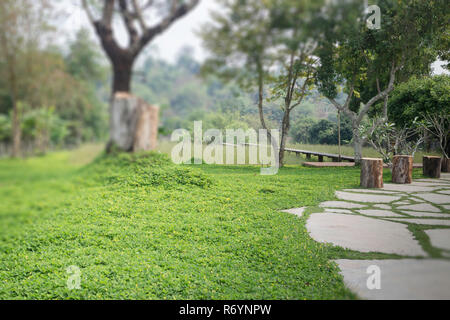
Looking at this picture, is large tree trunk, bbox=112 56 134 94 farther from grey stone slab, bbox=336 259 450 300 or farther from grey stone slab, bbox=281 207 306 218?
grey stone slab, bbox=336 259 450 300

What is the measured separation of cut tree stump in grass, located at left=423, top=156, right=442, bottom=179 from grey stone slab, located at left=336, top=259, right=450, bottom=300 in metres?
0.55

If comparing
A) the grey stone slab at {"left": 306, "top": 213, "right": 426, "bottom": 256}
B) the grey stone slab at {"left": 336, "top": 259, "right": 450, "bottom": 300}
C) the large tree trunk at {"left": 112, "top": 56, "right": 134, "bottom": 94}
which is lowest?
the grey stone slab at {"left": 336, "top": 259, "right": 450, "bottom": 300}

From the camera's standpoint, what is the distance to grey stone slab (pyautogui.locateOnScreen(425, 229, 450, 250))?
7.11 feet

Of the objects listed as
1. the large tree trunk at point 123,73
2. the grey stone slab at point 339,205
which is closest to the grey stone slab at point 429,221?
the grey stone slab at point 339,205

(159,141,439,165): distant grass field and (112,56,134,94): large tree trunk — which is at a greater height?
(112,56,134,94): large tree trunk

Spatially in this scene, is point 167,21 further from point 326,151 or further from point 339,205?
point 339,205

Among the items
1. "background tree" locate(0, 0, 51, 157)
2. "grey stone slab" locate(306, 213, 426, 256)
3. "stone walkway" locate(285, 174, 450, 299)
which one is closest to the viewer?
"background tree" locate(0, 0, 51, 157)

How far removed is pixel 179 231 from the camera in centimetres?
288

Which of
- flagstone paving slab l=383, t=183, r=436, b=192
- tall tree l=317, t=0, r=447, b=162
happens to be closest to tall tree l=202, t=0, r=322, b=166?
tall tree l=317, t=0, r=447, b=162

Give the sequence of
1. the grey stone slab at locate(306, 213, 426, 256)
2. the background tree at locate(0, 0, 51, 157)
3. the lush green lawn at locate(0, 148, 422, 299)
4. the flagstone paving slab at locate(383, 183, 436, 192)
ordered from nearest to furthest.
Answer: the background tree at locate(0, 0, 51, 157)
the grey stone slab at locate(306, 213, 426, 256)
the flagstone paving slab at locate(383, 183, 436, 192)
the lush green lawn at locate(0, 148, 422, 299)

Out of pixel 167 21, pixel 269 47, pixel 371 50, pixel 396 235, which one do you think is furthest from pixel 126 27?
pixel 396 235

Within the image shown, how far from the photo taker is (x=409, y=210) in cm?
233

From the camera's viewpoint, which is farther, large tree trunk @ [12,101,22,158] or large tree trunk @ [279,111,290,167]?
large tree trunk @ [279,111,290,167]
